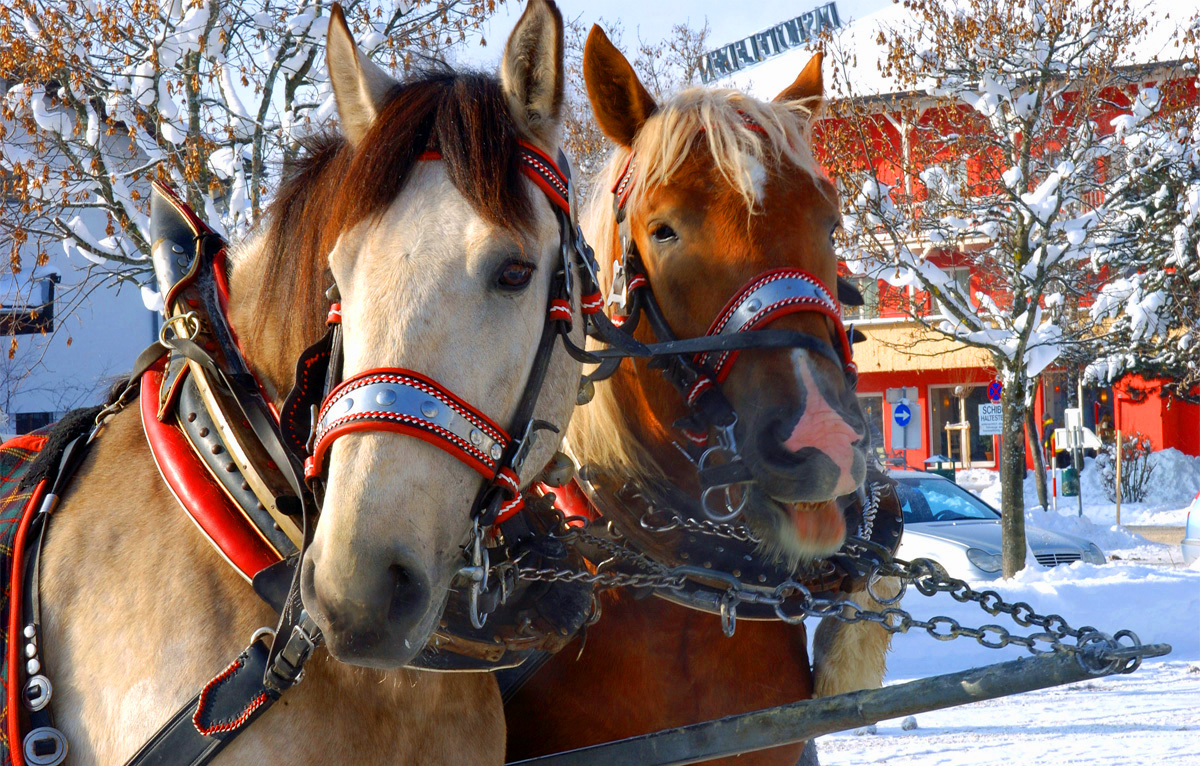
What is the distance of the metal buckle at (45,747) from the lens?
1528mm

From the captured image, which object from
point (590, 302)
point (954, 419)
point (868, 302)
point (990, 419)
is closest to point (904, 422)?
point (990, 419)

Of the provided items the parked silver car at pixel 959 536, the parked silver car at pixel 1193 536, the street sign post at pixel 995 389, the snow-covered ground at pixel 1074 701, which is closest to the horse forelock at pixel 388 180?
the snow-covered ground at pixel 1074 701

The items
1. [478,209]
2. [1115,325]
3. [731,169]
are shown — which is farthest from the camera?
[1115,325]

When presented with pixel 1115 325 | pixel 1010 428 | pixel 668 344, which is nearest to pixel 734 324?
pixel 668 344

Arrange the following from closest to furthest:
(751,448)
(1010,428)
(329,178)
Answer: (329,178), (751,448), (1010,428)

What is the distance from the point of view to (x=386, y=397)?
1371 mm

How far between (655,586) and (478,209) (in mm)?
974

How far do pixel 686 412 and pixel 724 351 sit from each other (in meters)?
0.24

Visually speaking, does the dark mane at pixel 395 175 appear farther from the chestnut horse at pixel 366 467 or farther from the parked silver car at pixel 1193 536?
the parked silver car at pixel 1193 536

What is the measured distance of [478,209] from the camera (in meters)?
1.53

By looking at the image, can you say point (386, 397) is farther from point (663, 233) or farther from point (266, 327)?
point (663, 233)

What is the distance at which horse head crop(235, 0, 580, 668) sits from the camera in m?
1.34

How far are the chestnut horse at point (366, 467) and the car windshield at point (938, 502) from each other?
9.88 metres

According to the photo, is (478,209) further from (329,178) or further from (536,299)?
(329,178)
